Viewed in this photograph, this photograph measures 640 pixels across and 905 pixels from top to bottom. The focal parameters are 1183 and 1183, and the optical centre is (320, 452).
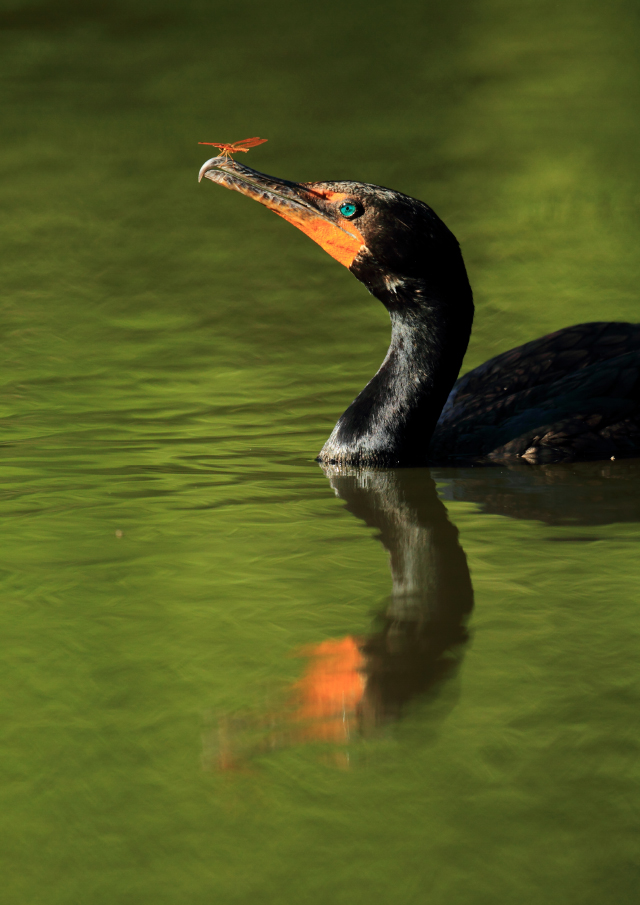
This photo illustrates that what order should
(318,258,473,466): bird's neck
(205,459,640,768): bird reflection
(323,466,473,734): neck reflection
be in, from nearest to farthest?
1. (205,459,640,768): bird reflection
2. (323,466,473,734): neck reflection
3. (318,258,473,466): bird's neck

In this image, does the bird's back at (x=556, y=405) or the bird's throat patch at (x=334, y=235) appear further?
the bird's back at (x=556, y=405)

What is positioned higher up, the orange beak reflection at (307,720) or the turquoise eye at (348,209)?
the turquoise eye at (348,209)

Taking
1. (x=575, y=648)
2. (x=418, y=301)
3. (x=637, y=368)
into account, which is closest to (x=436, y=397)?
(x=418, y=301)

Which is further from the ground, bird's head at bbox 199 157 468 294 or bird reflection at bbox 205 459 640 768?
bird's head at bbox 199 157 468 294

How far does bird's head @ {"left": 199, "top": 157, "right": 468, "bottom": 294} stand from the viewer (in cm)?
525

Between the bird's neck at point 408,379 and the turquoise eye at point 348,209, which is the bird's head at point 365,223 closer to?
the turquoise eye at point 348,209

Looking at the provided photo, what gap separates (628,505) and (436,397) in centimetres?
123

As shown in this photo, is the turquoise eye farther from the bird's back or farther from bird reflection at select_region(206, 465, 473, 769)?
bird reflection at select_region(206, 465, 473, 769)

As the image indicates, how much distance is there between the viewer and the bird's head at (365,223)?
525cm

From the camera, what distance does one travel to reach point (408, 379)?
5609 mm

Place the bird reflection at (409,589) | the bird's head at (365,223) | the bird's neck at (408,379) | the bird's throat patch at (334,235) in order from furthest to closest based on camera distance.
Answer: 1. the bird's neck at (408,379)
2. the bird's throat patch at (334,235)
3. the bird's head at (365,223)
4. the bird reflection at (409,589)

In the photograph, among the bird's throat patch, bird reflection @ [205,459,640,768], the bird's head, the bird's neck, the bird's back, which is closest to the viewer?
bird reflection @ [205,459,640,768]

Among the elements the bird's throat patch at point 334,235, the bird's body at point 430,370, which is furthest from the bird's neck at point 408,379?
the bird's throat patch at point 334,235

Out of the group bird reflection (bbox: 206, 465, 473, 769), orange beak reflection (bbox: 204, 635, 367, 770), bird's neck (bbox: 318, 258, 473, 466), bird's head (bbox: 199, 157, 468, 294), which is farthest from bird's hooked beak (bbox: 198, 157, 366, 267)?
orange beak reflection (bbox: 204, 635, 367, 770)
